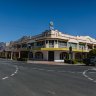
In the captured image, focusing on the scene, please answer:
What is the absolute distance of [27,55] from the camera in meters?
77.6

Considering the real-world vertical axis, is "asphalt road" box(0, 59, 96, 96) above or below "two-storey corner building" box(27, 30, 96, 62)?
below

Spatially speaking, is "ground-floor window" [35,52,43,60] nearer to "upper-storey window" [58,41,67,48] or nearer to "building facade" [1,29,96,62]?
"building facade" [1,29,96,62]

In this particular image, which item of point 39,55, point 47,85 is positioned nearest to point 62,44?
point 39,55

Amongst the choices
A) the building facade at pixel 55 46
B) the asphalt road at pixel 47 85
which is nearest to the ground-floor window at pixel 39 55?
the building facade at pixel 55 46

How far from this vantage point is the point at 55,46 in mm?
65188

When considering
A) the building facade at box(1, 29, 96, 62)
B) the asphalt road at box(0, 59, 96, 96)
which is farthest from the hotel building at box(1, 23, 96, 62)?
the asphalt road at box(0, 59, 96, 96)

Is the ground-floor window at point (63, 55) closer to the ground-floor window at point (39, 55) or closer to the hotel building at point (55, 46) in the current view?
the hotel building at point (55, 46)

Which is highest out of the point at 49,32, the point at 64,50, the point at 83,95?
the point at 49,32

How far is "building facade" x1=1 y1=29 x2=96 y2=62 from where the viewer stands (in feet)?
215

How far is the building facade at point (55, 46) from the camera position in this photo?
215 feet

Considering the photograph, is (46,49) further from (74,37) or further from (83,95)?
(83,95)

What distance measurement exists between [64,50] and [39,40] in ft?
26.8

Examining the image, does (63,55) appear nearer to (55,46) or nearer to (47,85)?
(55,46)

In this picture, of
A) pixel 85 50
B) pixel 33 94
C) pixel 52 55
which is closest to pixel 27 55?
pixel 52 55
